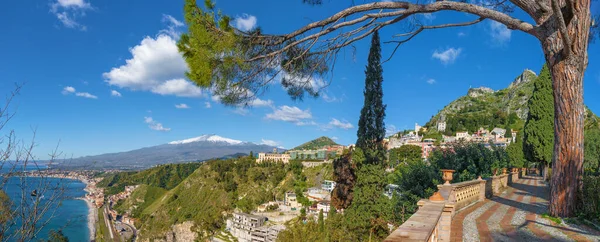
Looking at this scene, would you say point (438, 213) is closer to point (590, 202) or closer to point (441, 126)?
point (590, 202)

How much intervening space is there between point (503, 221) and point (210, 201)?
57434 mm

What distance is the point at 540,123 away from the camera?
14.4 meters

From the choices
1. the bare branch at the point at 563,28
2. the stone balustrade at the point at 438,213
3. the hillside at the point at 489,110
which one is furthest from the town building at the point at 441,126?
the bare branch at the point at 563,28

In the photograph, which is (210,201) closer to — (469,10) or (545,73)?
(545,73)

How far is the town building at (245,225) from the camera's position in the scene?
35916mm

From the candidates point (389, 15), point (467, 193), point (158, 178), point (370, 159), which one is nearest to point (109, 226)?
point (158, 178)

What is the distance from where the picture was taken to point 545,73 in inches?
504

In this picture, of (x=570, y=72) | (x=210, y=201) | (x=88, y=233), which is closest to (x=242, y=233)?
(x=210, y=201)

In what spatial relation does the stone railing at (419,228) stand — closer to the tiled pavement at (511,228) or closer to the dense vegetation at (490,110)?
the tiled pavement at (511,228)

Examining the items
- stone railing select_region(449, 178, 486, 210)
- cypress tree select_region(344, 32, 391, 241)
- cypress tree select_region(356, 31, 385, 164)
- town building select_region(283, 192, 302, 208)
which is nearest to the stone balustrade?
stone railing select_region(449, 178, 486, 210)

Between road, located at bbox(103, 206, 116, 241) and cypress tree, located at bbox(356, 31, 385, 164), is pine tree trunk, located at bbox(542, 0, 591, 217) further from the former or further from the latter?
road, located at bbox(103, 206, 116, 241)

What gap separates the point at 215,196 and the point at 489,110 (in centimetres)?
7601

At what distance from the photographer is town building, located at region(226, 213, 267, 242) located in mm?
35916

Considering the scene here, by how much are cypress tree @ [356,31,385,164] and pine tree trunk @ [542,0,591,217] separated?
8.34 metres
